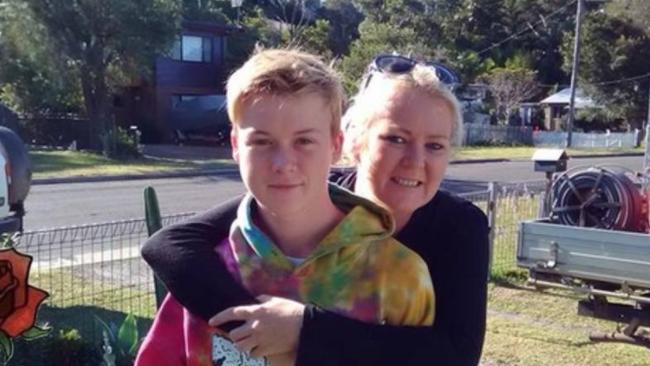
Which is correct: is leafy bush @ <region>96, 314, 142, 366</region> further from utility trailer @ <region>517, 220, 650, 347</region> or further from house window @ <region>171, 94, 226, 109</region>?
house window @ <region>171, 94, 226, 109</region>

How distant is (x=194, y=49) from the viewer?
3841 cm

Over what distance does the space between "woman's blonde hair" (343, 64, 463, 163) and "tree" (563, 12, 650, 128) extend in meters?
47.8

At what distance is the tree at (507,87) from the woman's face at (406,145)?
4677 cm

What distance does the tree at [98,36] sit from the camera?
26.5m

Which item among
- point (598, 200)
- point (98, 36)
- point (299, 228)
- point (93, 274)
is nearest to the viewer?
point (299, 228)

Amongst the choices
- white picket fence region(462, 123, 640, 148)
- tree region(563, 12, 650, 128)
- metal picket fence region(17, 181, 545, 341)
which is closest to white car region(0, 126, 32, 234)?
metal picket fence region(17, 181, 545, 341)

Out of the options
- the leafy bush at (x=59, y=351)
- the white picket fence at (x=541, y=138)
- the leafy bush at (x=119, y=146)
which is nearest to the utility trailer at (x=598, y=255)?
the leafy bush at (x=59, y=351)

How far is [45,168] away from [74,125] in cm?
914

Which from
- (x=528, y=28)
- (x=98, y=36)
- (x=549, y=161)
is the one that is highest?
(x=528, y=28)

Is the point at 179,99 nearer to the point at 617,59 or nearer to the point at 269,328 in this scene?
the point at 617,59

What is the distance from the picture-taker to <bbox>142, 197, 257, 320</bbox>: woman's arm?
1.78 meters

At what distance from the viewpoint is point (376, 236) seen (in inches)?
71.3

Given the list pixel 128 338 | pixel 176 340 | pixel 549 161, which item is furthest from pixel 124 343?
pixel 549 161

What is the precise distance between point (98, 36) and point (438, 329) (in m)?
26.3
